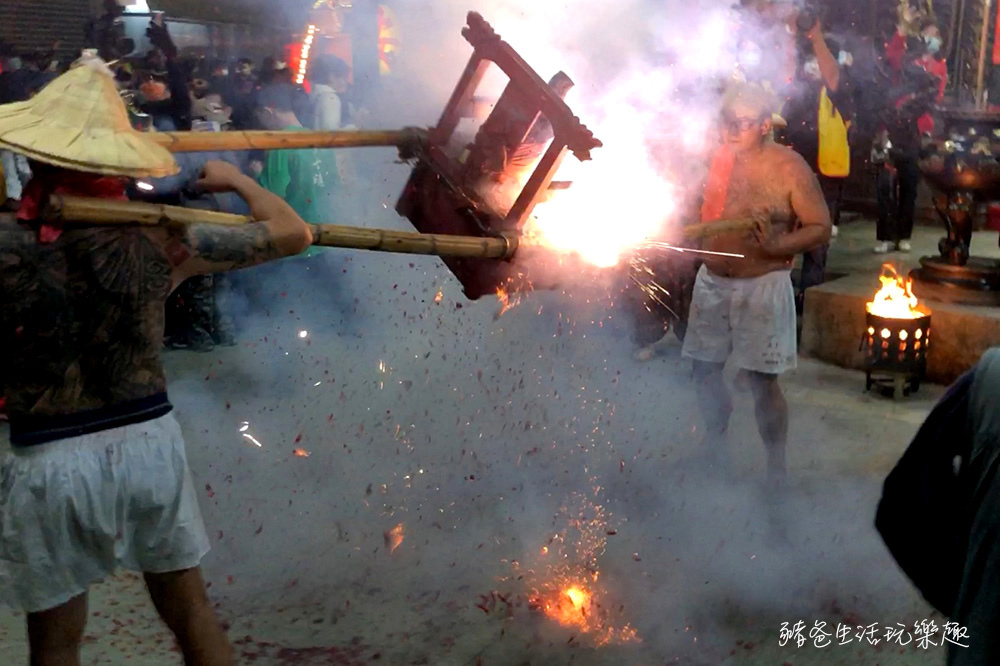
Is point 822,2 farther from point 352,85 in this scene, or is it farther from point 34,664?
point 34,664

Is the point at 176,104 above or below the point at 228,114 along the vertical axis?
above

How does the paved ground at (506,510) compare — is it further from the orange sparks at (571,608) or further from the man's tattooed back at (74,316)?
the man's tattooed back at (74,316)

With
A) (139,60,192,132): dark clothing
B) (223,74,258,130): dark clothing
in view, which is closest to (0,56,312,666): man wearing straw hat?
(139,60,192,132): dark clothing

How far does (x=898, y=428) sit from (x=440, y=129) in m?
3.47

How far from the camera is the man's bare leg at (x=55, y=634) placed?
8.84 feet

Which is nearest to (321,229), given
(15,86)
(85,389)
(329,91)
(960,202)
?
(85,389)

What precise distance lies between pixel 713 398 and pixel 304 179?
14.4ft

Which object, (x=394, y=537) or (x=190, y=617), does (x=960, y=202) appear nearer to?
(x=394, y=537)

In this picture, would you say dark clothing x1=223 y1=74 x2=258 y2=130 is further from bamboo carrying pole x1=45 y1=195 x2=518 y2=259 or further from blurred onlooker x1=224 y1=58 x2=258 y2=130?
bamboo carrying pole x1=45 y1=195 x2=518 y2=259

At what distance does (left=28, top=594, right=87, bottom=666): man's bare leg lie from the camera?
2.70 m

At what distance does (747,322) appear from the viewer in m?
4.69

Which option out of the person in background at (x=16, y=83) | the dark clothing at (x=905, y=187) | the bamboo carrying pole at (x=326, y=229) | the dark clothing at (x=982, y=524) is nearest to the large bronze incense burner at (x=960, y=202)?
the dark clothing at (x=905, y=187)

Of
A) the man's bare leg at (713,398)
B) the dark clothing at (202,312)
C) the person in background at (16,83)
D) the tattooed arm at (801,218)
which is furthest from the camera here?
the dark clothing at (202,312)

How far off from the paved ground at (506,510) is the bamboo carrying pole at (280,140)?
5.82ft
